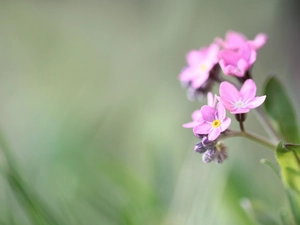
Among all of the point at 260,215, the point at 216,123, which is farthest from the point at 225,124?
the point at 260,215

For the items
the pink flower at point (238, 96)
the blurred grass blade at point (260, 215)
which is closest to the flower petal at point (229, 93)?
the pink flower at point (238, 96)

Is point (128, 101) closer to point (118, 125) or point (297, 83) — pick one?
point (118, 125)

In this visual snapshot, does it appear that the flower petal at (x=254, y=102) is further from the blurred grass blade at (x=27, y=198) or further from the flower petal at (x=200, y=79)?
the blurred grass blade at (x=27, y=198)

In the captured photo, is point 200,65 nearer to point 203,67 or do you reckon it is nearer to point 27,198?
point 203,67

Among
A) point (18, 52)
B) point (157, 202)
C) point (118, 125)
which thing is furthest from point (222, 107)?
point (18, 52)

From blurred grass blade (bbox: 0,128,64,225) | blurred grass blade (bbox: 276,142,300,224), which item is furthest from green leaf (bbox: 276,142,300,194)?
blurred grass blade (bbox: 0,128,64,225)

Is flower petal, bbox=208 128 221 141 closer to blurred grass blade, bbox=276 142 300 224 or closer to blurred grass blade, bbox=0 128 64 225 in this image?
blurred grass blade, bbox=276 142 300 224

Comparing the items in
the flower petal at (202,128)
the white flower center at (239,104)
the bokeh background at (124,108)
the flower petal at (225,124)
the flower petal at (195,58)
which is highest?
the flower petal at (195,58)
